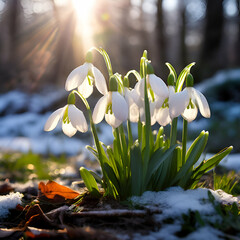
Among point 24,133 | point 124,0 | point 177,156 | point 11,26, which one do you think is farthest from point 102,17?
point 177,156

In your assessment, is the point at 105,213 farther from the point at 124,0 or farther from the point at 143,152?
the point at 124,0

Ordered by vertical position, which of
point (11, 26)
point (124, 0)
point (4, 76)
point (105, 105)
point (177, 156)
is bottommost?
point (177, 156)

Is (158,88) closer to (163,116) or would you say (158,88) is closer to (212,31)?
(163,116)

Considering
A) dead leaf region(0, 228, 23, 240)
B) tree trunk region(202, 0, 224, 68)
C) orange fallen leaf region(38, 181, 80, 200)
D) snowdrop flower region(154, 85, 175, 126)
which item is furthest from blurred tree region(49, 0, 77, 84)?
dead leaf region(0, 228, 23, 240)

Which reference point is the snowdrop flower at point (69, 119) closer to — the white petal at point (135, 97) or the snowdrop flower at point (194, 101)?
the white petal at point (135, 97)

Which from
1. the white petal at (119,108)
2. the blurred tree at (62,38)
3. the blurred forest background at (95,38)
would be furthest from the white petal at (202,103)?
the blurred tree at (62,38)

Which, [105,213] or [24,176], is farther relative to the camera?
[24,176]
